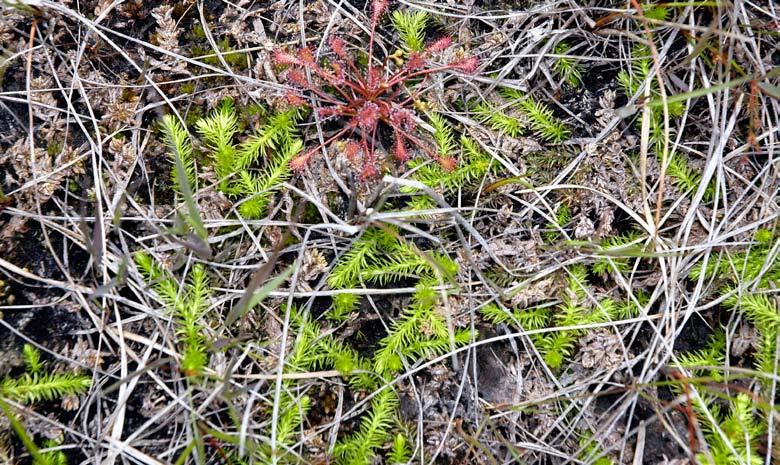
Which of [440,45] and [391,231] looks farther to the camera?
[440,45]

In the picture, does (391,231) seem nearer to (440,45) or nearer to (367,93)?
(367,93)

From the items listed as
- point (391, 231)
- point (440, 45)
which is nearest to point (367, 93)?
point (440, 45)

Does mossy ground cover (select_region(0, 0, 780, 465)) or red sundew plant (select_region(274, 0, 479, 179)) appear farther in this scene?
red sundew plant (select_region(274, 0, 479, 179))

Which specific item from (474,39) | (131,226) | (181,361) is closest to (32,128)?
(131,226)

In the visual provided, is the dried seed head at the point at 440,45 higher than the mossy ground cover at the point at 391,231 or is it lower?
higher

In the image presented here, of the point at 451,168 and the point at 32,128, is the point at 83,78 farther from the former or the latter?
the point at 451,168

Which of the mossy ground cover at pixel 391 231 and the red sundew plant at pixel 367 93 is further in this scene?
the red sundew plant at pixel 367 93
